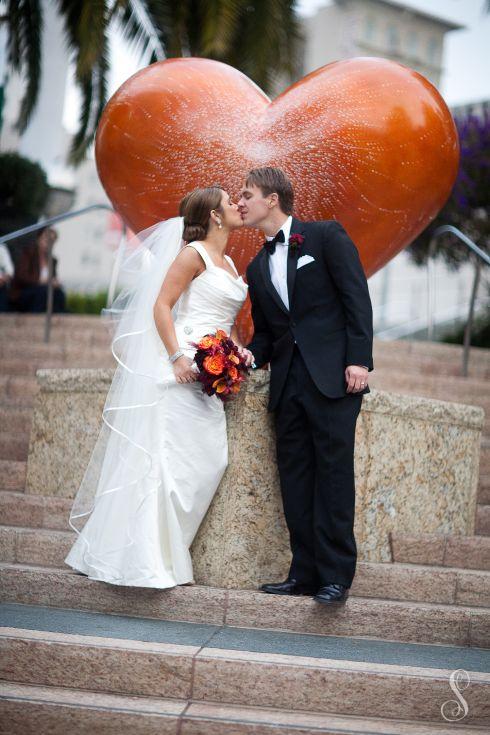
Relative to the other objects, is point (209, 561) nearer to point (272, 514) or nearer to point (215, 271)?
point (272, 514)

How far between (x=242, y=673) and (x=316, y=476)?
41.0 inches

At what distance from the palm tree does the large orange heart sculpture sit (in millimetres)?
5204

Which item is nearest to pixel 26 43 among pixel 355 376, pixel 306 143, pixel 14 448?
pixel 14 448

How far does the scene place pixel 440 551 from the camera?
5047 mm

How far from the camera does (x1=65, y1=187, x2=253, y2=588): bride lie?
4.48 meters

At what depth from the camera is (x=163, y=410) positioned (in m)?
4.54

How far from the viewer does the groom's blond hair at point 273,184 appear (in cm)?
456

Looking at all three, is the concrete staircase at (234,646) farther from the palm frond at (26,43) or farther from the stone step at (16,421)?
the palm frond at (26,43)

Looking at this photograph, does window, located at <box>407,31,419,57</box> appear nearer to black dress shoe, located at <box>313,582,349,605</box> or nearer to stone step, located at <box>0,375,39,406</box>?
stone step, located at <box>0,375,39,406</box>

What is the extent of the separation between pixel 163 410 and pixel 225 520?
626mm

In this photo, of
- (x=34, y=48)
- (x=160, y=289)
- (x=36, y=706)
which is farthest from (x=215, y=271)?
(x=34, y=48)

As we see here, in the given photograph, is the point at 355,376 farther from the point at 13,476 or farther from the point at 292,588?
the point at 13,476

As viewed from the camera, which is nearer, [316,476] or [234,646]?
[234,646]

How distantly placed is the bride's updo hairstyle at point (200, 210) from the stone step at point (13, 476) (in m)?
1.94
